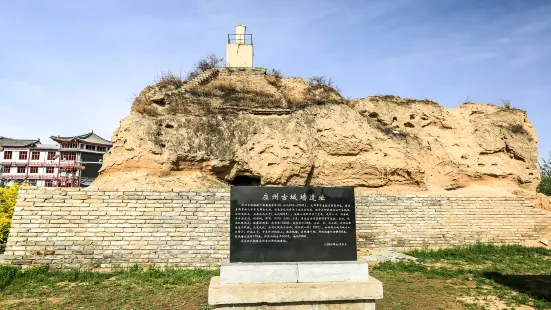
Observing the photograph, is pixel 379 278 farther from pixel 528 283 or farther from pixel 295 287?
pixel 295 287

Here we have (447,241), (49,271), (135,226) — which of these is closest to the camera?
(49,271)

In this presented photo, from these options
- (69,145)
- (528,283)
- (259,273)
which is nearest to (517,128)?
(528,283)

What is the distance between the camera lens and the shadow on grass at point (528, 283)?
5770 mm

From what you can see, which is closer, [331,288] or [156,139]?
[331,288]

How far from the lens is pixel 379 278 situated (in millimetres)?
6730

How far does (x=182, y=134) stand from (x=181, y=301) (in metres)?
5.58

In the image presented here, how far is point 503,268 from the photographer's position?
25.3 ft

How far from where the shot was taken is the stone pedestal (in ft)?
12.6

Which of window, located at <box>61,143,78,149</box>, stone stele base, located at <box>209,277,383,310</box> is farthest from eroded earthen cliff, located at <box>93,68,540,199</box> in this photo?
window, located at <box>61,143,78,149</box>

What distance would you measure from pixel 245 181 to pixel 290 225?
22.2ft

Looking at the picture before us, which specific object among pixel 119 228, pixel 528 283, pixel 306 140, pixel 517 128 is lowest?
pixel 528 283

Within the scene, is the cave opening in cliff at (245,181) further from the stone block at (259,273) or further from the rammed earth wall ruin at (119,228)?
the stone block at (259,273)

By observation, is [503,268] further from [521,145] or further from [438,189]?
[521,145]

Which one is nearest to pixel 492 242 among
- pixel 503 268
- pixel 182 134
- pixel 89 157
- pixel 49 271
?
pixel 503 268
